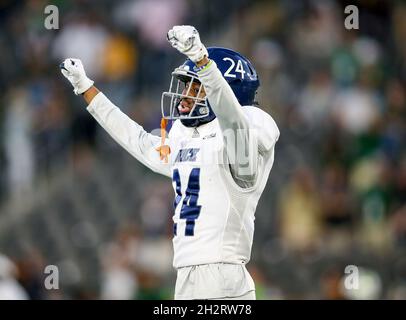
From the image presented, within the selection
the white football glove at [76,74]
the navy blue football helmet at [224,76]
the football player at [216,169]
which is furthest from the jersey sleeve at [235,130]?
the white football glove at [76,74]

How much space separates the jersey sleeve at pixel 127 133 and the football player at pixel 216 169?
0.31m

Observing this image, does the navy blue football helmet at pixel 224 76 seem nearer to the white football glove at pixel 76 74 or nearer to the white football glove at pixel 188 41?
the white football glove at pixel 188 41

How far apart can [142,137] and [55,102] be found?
23.6 ft

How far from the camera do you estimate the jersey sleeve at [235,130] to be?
7.67 metres

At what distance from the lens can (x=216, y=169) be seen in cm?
808

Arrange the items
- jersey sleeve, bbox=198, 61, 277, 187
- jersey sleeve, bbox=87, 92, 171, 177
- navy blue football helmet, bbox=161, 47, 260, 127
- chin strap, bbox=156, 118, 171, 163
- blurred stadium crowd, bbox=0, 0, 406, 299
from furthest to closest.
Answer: blurred stadium crowd, bbox=0, 0, 406, 299 → jersey sleeve, bbox=87, 92, 171, 177 → chin strap, bbox=156, 118, 171, 163 → navy blue football helmet, bbox=161, 47, 260, 127 → jersey sleeve, bbox=198, 61, 277, 187

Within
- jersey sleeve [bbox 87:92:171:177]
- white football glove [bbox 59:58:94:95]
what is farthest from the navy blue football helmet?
white football glove [bbox 59:58:94:95]

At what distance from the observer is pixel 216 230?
802 centimetres

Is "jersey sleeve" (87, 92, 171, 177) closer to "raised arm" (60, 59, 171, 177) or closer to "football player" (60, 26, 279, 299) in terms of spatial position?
"raised arm" (60, 59, 171, 177)

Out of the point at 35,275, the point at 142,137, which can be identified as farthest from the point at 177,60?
the point at 142,137

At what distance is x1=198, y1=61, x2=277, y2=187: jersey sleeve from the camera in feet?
25.2

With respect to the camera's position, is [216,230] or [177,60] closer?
[216,230]

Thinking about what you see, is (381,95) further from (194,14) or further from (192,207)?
(192,207)

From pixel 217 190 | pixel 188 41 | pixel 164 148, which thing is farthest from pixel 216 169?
pixel 188 41
